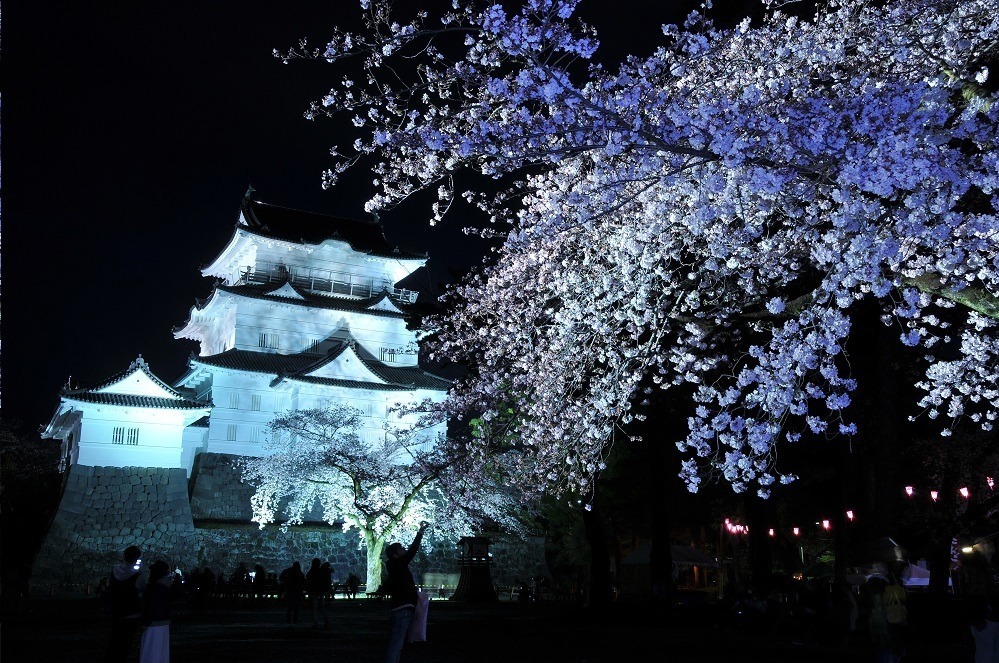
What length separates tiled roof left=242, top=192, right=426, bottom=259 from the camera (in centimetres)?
4381

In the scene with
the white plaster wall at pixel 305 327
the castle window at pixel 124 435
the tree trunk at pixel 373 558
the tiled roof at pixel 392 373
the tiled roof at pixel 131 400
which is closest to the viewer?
the tree trunk at pixel 373 558

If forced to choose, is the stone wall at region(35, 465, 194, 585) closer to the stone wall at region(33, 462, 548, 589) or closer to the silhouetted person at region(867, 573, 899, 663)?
the stone wall at region(33, 462, 548, 589)

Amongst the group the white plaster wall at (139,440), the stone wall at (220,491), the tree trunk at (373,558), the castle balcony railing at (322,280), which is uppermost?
the castle balcony railing at (322,280)

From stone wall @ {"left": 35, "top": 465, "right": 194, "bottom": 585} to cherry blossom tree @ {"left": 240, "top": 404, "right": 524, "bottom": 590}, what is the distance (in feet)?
10.6

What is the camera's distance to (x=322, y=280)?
44.8m

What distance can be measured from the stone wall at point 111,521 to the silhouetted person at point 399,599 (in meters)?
29.4

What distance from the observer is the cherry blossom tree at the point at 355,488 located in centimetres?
3228

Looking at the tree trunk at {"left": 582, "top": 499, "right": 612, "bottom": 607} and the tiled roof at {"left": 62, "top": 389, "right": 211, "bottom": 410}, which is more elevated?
the tiled roof at {"left": 62, "top": 389, "right": 211, "bottom": 410}

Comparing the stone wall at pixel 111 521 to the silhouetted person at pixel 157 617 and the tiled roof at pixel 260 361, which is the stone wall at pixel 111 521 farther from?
the silhouetted person at pixel 157 617

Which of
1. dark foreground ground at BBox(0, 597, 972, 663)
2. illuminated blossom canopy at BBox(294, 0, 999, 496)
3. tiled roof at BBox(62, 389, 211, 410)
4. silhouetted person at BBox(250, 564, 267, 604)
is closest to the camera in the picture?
illuminated blossom canopy at BBox(294, 0, 999, 496)

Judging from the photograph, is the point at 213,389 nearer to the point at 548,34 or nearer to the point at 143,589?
the point at 143,589

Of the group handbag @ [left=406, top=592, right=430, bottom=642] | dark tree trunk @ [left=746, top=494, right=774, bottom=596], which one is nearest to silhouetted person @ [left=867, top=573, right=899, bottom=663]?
handbag @ [left=406, top=592, right=430, bottom=642]

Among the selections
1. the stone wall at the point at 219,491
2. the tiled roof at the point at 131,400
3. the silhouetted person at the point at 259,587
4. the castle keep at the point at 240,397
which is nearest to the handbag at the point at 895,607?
the castle keep at the point at 240,397

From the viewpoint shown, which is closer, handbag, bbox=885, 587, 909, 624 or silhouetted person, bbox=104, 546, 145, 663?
silhouetted person, bbox=104, 546, 145, 663
